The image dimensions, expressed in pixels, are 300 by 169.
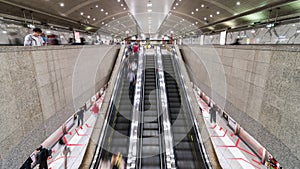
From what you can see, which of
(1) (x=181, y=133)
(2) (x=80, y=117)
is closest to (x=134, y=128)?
(1) (x=181, y=133)

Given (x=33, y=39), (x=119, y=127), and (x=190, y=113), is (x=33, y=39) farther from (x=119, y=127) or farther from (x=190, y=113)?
(x=190, y=113)

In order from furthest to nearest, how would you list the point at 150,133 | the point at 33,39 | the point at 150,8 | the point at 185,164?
the point at 150,8
the point at 150,133
the point at 185,164
the point at 33,39

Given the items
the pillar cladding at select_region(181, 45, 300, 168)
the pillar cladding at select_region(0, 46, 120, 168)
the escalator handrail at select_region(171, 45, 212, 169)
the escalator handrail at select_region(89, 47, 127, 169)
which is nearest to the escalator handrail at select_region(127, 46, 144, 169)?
the escalator handrail at select_region(89, 47, 127, 169)

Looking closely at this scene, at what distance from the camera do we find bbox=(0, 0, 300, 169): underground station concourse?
3412 millimetres

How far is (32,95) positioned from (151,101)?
5.78 metres

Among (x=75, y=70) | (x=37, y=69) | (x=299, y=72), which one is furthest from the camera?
(x=75, y=70)

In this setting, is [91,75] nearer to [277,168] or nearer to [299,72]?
[299,72]

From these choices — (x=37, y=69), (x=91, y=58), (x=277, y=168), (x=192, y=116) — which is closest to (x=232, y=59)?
(x=192, y=116)

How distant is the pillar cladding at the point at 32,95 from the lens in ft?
10.1

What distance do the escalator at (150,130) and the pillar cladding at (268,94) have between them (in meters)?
3.05

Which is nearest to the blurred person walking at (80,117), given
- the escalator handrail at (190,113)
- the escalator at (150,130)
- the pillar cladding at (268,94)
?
the escalator at (150,130)

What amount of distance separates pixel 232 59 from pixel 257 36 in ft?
4.61

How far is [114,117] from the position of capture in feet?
25.6

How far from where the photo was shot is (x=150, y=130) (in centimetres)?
721
